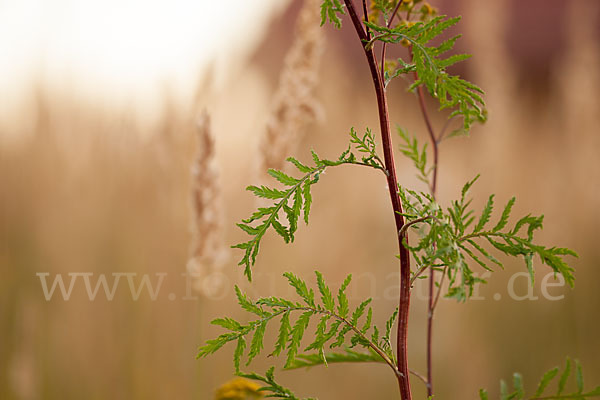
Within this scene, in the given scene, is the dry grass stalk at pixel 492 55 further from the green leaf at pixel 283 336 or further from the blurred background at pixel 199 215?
the green leaf at pixel 283 336

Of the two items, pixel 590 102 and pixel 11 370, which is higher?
pixel 590 102

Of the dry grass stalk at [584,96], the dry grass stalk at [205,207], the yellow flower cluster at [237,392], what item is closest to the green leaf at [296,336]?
the yellow flower cluster at [237,392]

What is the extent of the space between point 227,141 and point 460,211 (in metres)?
1.28

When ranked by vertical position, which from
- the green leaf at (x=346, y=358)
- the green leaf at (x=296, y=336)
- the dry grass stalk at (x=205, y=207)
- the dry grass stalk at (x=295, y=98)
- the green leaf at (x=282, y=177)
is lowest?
the green leaf at (x=346, y=358)

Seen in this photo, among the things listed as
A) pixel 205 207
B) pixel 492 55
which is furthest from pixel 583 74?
pixel 205 207

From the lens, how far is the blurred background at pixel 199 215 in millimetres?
1047

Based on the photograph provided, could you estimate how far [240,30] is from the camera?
139 cm

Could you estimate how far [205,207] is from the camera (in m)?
0.87

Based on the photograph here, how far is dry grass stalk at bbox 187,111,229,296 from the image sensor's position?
85 cm

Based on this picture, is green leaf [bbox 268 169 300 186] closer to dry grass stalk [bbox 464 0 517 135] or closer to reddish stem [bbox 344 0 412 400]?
reddish stem [bbox 344 0 412 400]

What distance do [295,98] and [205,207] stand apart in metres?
0.25

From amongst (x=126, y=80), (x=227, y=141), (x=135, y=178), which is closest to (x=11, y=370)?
(x=135, y=178)

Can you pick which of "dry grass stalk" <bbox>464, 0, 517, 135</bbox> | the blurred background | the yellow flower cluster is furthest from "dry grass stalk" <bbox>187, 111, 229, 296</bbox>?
"dry grass stalk" <bbox>464, 0, 517, 135</bbox>

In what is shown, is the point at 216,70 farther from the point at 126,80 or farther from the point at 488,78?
the point at 488,78
